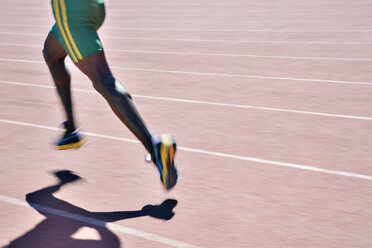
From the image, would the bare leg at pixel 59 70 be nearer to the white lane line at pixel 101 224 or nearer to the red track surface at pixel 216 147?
the red track surface at pixel 216 147

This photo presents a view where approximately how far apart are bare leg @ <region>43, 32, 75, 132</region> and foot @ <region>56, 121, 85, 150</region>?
2.3 inches

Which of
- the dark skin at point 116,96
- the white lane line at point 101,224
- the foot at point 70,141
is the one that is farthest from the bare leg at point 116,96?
the foot at point 70,141

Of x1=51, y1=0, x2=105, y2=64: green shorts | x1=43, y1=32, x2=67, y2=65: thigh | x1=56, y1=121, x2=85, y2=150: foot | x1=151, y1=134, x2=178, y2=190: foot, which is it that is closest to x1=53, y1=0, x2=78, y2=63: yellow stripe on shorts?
x1=51, y1=0, x2=105, y2=64: green shorts

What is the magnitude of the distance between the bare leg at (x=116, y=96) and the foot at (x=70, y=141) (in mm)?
847

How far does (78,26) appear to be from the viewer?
9.86 feet

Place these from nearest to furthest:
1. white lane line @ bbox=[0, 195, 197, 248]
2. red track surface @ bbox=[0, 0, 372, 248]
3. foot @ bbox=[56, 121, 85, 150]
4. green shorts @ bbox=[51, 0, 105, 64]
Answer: white lane line @ bbox=[0, 195, 197, 248], red track surface @ bbox=[0, 0, 372, 248], green shorts @ bbox=[51, 0, 105, 64], foot @ bbox=[56, 121, 85, 150]

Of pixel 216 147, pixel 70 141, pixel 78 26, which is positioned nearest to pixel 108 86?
pixel 78 26

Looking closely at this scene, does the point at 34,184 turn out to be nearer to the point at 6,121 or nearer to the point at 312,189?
the point at 6,121

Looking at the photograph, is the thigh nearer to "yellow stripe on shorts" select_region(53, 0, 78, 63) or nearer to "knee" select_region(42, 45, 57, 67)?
"knee" select_region(42, 45, 57, 67)

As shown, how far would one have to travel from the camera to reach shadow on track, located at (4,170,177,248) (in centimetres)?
265

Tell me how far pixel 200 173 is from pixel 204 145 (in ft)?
1.85

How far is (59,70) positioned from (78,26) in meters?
0.68

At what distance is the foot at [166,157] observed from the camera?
2.89m

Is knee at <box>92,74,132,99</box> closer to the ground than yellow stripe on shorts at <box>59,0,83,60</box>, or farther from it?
closer to the ground
